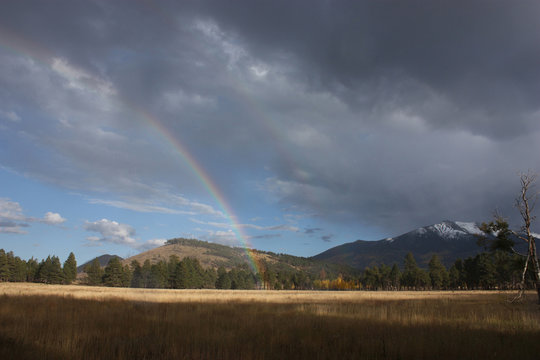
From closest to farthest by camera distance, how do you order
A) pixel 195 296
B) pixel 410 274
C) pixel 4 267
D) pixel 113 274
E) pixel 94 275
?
pixel 195 296
pixel 4 267
pixel 113 274
pixel 94 275
pixel 410 274

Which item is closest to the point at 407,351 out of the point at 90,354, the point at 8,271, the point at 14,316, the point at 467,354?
the point at 467,354

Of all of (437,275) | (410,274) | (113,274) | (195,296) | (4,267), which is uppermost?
(195,296)

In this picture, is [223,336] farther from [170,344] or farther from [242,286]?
[242,286]

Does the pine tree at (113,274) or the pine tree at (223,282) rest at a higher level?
the pine tree at (113,274)

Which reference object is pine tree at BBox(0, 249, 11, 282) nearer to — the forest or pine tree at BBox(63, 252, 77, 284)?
the forest

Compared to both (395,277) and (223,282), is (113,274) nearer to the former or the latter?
(223,282)

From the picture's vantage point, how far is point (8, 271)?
9600 cm

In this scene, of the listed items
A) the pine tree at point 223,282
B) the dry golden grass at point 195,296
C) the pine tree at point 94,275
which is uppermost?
the dry golden grass at point 195,296

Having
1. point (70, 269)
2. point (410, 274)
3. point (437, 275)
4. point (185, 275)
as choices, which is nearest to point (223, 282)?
point (185, 275)

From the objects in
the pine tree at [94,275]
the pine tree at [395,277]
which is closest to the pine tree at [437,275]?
the pine tree at [395,277]

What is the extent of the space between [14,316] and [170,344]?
8.07 m

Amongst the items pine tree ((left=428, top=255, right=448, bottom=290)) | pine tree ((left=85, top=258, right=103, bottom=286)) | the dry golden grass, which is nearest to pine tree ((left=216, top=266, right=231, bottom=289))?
pine tree ((left=85, top=258, right=103, bottom=286))

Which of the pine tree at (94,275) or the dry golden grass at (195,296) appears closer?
the dry golden grass at (195,296)

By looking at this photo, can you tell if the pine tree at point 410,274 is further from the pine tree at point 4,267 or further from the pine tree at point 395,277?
the pine tree at point 4,267
